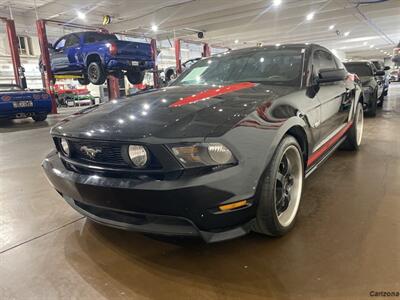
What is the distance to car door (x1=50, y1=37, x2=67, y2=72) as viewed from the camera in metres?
10.2

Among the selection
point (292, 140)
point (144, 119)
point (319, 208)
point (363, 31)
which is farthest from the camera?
point (363, 31)

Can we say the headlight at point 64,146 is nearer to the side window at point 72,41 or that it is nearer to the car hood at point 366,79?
the car hood at point 366,79

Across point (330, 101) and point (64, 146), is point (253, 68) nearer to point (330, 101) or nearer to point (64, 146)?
point (330, 101)

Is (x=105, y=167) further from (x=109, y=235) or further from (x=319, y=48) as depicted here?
(x=319, y=48)

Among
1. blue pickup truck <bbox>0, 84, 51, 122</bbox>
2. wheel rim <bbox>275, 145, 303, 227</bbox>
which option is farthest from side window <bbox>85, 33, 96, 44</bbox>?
wheel rim <bbox>275, 145, 303, 227</bbox>

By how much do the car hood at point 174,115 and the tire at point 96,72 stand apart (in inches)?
292

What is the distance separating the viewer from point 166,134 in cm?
145

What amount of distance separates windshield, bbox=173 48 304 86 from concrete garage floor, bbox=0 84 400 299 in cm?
98

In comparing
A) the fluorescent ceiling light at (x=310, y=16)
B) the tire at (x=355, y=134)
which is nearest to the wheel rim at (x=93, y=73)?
the tire at (x=355, y=134)

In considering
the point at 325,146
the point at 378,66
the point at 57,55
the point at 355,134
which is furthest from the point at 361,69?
the point at 57,55

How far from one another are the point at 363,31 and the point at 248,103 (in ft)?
69.8

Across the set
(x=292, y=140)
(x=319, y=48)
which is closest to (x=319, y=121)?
(x=292, y=140)

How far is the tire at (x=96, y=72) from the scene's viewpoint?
8.87m

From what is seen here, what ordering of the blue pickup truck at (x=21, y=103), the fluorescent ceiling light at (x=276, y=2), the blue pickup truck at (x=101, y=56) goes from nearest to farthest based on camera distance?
the blue pickup truck at (x=21, y=103) → the blue pickup truck at (x=101, y=56) → the fluorescent ceiling light at (x=276, y=2)
